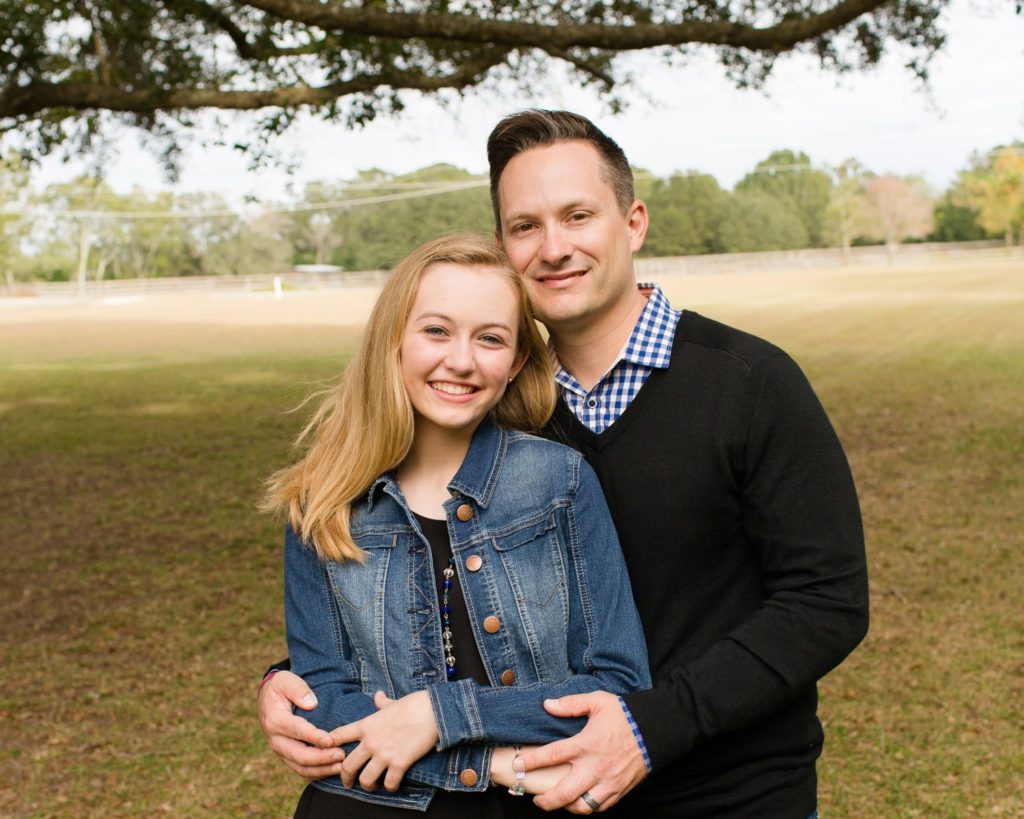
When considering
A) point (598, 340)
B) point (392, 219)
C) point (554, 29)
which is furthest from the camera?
point (392, 219)

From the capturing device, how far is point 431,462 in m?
2.11

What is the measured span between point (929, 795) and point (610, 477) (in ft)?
10.2

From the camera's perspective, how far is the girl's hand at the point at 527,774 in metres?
1.82

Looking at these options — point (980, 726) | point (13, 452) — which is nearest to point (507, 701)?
point (980, 726)

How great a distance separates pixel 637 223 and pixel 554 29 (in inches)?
229

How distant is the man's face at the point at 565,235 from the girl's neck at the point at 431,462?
31 cm

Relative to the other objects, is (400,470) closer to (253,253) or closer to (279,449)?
(279,449)

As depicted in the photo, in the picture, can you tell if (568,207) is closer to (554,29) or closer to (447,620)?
(447,620)

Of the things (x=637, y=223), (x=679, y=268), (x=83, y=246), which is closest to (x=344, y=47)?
(x=637, y=223)

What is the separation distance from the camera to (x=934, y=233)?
91.2 metres

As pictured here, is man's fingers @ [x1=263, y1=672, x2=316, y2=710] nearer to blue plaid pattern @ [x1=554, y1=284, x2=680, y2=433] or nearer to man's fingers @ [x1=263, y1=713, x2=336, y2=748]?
man's fingers @ [x1=263, y1=713, x2=336, y2=748]

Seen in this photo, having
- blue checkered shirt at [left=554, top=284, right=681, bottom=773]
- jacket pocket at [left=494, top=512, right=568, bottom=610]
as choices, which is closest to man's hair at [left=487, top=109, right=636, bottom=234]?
blue checkered shirt at [left=554, top=284, right=681, bottom=773]

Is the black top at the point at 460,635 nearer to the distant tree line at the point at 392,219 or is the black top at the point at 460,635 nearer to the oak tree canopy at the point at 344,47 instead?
the oak tree canopy at the point at 344,47

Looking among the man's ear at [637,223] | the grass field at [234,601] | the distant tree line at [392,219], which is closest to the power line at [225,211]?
the distant tree line at [392,219]
